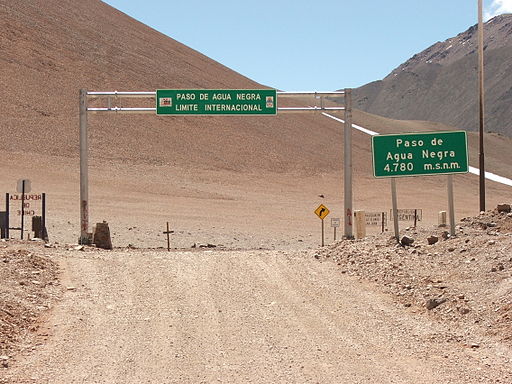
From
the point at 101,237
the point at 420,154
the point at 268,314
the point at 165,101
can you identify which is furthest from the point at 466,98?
the point at 268,314

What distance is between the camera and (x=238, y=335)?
9461 mm

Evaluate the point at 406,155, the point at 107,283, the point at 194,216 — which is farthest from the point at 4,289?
the point at 194,216

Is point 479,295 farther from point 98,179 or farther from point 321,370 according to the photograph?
point 98,179

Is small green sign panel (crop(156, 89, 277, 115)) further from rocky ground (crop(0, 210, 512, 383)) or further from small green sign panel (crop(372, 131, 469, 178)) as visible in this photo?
rocky ground (crop(0, 210, 512, 383))

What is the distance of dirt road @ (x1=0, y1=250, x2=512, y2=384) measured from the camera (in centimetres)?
784

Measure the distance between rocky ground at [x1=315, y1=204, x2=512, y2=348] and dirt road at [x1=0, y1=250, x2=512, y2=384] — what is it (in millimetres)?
330

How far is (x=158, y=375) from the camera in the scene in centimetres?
774

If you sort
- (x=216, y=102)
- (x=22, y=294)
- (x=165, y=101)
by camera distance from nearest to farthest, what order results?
(x=22, y=294), (x=216, y=102), (x=165, y=101)

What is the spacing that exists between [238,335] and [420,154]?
8306 mm

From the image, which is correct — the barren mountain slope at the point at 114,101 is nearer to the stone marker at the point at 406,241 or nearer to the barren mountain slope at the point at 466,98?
the stone marker at the point at 406,241

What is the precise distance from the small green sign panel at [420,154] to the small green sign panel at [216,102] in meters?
7.00

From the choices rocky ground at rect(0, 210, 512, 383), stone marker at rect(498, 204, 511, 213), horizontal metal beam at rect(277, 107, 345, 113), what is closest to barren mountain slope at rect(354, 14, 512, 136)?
horizontal metal beam at rect(277, 107, 345, 113)

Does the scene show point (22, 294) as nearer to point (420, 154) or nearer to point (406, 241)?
point (406, 241)

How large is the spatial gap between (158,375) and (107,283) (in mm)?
5408
